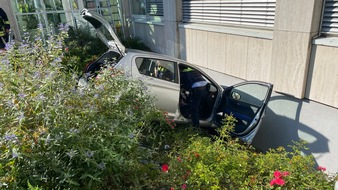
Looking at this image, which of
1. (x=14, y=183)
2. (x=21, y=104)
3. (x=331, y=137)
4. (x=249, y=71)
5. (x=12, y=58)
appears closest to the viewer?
(x=14, y=183)

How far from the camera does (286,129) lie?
405 centimetres

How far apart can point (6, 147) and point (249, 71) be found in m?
4.21

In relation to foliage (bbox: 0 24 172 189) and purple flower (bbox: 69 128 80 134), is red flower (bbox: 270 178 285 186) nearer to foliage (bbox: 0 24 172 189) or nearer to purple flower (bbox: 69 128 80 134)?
foliage (bbox: 0 24 172 189)

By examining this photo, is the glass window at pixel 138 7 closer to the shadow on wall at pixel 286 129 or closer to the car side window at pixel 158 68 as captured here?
the car side window at pixel 158 68

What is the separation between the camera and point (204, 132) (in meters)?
3.98

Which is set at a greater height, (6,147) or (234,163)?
(6,147)

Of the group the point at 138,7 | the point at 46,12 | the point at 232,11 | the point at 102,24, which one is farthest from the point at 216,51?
the point at 46,12

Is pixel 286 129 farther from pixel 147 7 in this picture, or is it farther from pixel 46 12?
pixel 46 12

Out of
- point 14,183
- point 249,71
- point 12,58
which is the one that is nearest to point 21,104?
point 14,183

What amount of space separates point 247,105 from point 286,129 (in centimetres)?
83

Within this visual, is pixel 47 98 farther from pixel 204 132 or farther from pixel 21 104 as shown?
pixel 204 132

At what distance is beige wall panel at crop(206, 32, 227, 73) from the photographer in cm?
532

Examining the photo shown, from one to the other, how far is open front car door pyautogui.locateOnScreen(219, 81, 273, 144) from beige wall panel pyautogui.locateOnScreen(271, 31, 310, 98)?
61 centimetres

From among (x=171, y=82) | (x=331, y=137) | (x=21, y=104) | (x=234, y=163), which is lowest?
(x=331, y=137)
